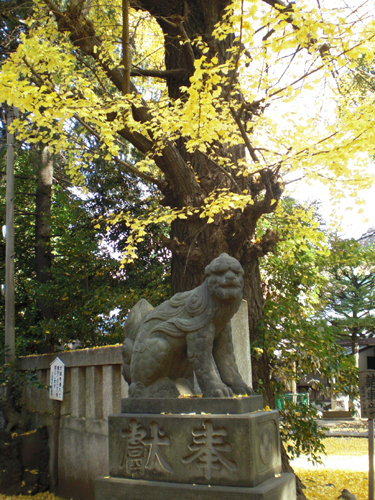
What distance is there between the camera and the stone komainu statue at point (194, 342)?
3252mm

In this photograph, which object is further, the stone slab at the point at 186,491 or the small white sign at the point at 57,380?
the small white sign at the point at 57,380

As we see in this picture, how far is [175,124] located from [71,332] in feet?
16.6

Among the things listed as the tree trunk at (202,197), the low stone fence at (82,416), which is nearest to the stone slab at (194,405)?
the low stone fence at (82,416)

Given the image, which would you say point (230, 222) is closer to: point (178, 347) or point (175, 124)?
point (175, 124)

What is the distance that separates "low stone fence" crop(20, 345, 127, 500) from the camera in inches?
223

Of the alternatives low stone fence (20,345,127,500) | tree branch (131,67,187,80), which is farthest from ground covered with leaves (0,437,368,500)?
tree branch (131,67,187,80)

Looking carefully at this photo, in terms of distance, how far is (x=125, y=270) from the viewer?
9422mm

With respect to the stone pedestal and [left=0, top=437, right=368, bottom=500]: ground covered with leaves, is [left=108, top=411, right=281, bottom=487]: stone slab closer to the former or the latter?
the stone pedestal

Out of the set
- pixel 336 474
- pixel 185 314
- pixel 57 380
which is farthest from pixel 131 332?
pixel 336 474

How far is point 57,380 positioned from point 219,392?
452 centimetres

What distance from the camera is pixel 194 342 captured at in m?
3.29

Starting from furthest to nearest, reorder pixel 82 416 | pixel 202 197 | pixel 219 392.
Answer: pixel 82 416
pixel 202 197
pixel 219 392

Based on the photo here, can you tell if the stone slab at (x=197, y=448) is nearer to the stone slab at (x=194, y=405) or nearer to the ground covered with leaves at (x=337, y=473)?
the stone slab at (x=194, y=405)

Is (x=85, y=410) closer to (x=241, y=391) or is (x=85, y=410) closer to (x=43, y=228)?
(x=241, y=391)
